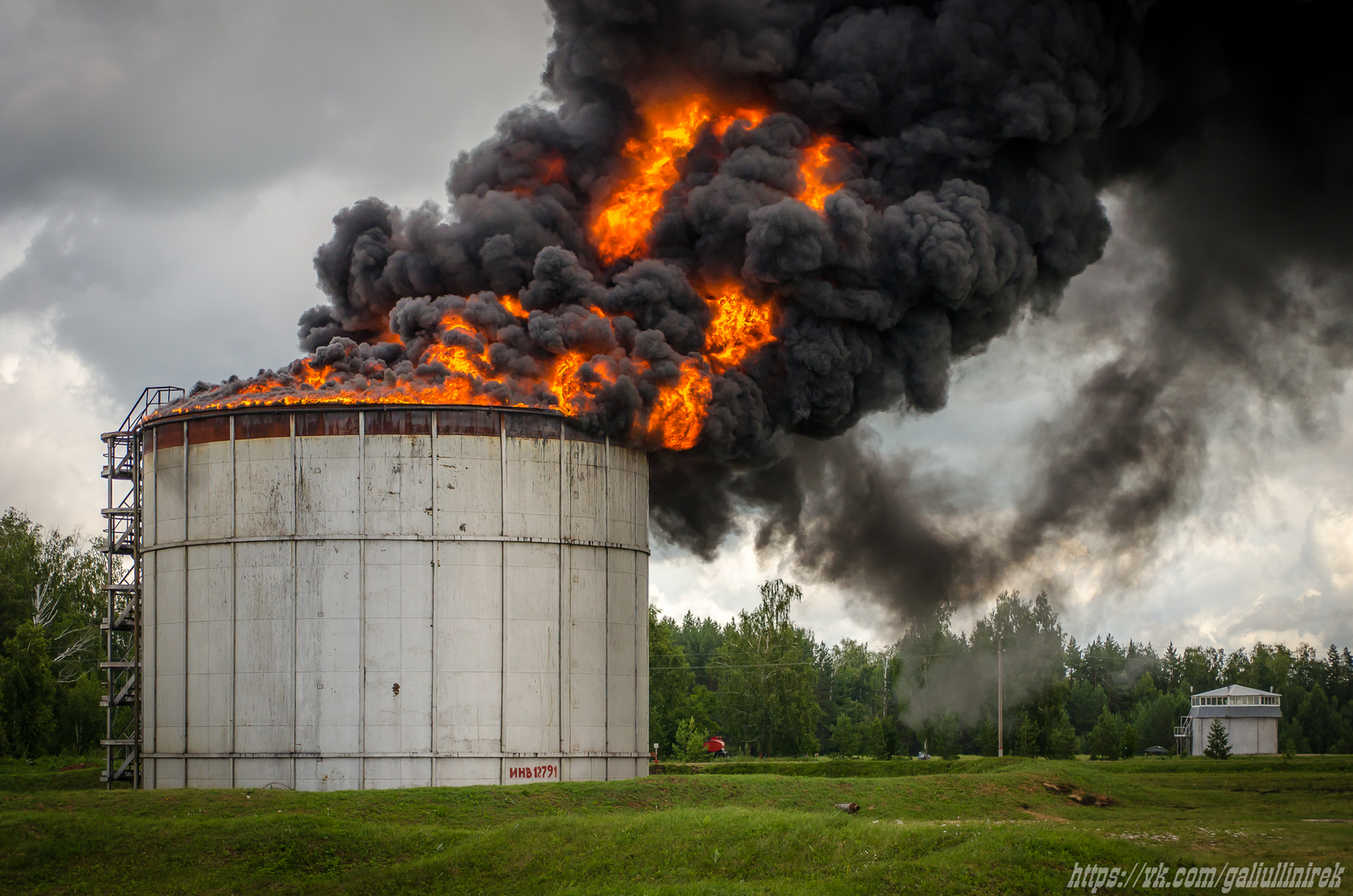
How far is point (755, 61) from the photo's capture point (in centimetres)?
4997

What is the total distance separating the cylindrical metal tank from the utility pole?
43052 millimetres

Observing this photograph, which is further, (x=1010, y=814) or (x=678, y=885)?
(x=1010, y=814)

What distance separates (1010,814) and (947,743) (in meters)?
55.0

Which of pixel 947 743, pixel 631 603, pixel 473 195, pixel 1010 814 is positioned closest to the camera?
pixel 1010 814

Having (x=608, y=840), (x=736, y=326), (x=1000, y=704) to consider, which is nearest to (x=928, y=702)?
(x=1000, y=704)

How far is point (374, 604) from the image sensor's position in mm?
43594

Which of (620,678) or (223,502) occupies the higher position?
(223,502)

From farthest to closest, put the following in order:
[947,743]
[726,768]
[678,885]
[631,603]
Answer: [947,743], [726,768], [631,603], [678,885]

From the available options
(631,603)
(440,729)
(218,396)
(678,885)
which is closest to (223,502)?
(218,396)

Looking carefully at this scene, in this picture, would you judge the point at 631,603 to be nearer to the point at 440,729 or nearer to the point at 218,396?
the point at 440,729

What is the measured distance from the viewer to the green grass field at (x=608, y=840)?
2833 centimetres

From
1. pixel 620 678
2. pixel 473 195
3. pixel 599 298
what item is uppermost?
pixel 473 195

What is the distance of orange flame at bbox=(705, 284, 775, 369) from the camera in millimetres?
51312

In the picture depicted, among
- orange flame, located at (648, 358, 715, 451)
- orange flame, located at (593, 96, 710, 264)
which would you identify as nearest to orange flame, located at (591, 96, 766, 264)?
orange flame, located at (593, 96, 710, 264)
